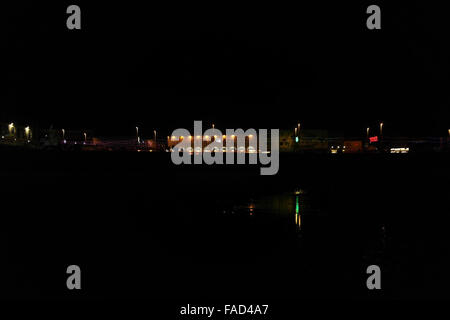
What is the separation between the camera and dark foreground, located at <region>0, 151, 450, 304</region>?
693 cm

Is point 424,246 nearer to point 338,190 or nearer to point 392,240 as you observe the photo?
point 392,240

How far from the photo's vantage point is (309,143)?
166ft

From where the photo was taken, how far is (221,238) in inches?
378

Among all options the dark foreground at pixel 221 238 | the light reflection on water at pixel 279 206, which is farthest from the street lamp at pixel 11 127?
the light reflection on water at pixel 279 206

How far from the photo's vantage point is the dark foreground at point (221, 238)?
273 inches

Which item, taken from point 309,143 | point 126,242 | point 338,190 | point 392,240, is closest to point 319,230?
point 392,240

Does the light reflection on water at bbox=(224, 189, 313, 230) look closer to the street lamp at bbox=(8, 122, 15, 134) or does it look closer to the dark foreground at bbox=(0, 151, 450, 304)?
the dark foreground at bbox=(0, 151, 450, 304)

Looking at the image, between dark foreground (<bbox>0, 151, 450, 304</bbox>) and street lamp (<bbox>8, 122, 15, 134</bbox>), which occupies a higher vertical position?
street lamp (<bbox>8, 122, 15, 134</bbox>)

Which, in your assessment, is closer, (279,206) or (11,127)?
(279,206)

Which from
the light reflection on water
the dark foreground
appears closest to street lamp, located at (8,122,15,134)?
the dark foreground

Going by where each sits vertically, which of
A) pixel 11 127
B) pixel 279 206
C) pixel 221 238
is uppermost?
pixel 11 127

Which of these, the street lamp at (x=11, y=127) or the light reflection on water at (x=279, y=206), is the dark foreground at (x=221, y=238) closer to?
the light reflection on water at (x=279, y=206)

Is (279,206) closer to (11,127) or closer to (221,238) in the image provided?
(221,238)

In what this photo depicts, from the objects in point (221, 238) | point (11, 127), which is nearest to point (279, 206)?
point (221, 238)
